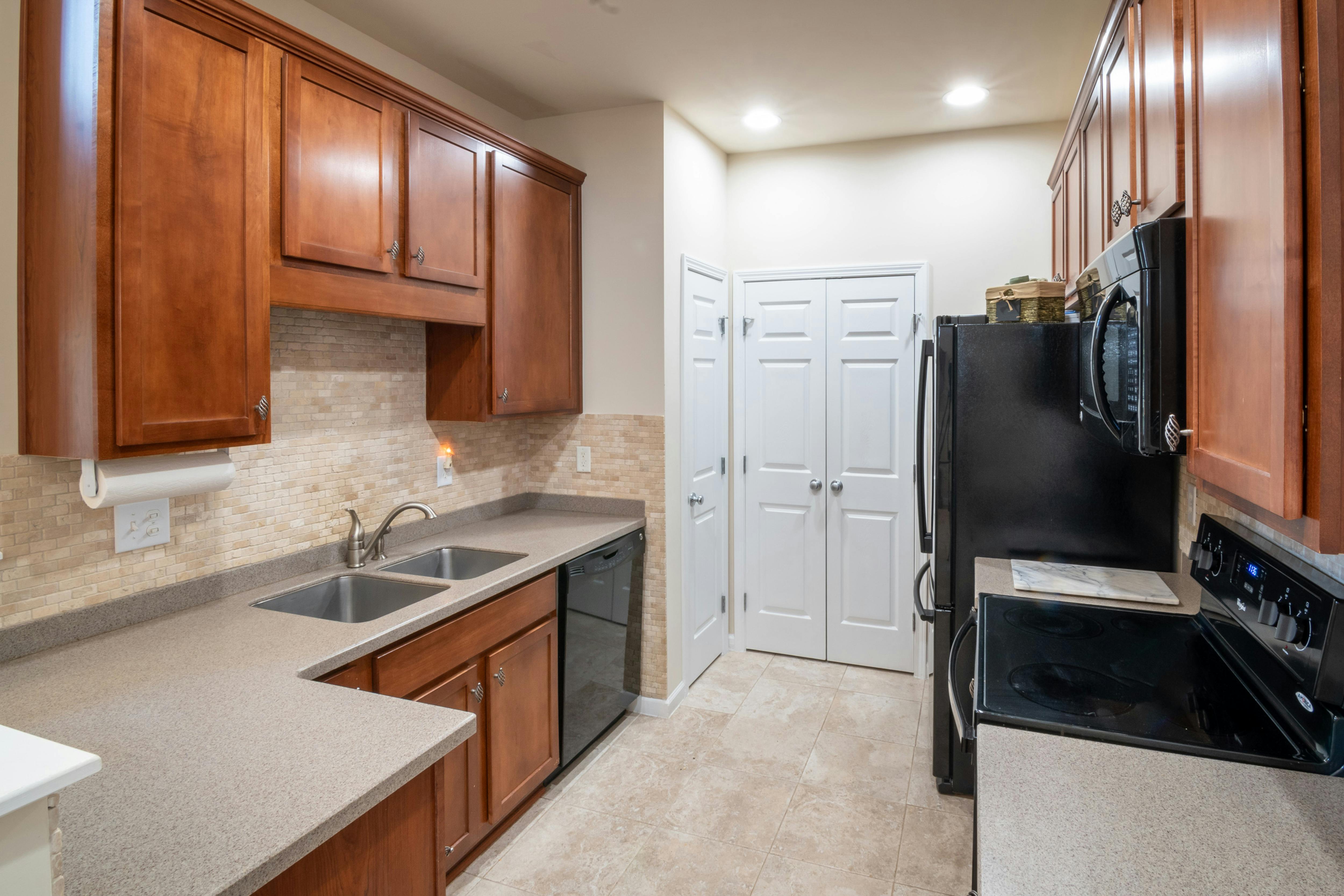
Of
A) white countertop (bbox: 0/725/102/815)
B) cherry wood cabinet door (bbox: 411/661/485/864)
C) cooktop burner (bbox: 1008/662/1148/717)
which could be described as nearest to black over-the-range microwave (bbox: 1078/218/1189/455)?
cooktop burner (bbox: 1008/662/1148/717)

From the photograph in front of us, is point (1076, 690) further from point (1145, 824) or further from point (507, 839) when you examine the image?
point (507, 839)

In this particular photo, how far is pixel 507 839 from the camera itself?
2.39m

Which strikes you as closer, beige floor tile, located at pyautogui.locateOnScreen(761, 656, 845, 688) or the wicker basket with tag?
the wicker basket with tag

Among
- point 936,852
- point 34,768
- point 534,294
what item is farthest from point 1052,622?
point 534,294

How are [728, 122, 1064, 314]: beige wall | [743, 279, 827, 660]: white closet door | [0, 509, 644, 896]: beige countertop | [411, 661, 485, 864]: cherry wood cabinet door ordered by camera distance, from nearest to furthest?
[0, 509, 644, 896]: beige countertop, [411, 661, 485, 864]: cherry wood cabinet door, [728, 122, 1064, 314]: beige wall, [743, 279, 827, 660]: white closet door

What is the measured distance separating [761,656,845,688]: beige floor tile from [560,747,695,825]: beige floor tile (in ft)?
3.21

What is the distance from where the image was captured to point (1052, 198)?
3.41m

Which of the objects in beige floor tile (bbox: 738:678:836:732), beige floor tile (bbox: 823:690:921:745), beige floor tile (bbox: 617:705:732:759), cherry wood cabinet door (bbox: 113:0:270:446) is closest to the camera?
cherry wood cabinet door (bbox: 113:0:270:446)

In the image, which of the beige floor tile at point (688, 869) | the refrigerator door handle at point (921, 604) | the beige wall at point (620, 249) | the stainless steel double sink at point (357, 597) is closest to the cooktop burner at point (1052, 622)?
the refrigerator door handle at point (921, 604)

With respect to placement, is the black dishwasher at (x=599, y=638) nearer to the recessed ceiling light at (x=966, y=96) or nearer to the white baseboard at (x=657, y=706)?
the white baseboard at (x=657, y=706)

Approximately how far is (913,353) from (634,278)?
1.42 m

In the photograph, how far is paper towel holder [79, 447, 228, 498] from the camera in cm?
161

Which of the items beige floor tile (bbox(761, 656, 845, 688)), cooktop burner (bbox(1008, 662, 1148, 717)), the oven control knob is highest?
the oven control knob

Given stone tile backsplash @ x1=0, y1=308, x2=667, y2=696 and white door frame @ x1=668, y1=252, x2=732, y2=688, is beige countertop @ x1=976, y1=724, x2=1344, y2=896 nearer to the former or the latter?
stone tile backsplash @ x1=0, y1=308, x2=667, y2=696
